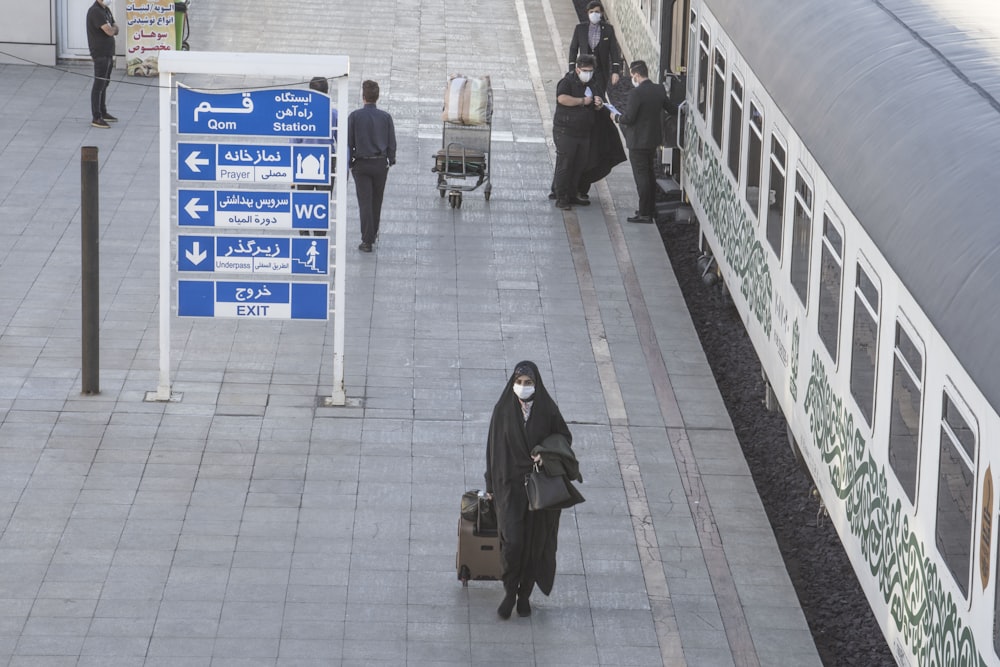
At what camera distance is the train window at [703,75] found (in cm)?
1636

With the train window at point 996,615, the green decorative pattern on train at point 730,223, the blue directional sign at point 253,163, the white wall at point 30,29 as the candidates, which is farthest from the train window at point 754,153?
the white wall at point 30,29

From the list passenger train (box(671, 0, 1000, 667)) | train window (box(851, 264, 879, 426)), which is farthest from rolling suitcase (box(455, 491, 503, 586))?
train window (box(851, 264, 879, 426))

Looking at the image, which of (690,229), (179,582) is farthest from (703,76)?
(179,582)

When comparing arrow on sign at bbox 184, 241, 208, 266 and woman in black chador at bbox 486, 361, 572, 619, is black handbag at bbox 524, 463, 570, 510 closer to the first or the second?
woman in black chador at bbox 486, 361, 572, 619

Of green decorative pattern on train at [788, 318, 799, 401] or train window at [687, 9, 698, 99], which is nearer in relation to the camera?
green decorative pattern on train at [788, 318, 799, 401]

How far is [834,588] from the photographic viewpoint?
10.8 metres

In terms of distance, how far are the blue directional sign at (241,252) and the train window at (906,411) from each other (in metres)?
5.21

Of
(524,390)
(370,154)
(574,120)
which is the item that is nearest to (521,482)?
(524,390)

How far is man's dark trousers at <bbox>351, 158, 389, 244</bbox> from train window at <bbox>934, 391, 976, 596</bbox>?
9044 mm

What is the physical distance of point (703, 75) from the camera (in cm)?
1658

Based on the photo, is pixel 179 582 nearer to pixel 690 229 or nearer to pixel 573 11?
pixel 690 229

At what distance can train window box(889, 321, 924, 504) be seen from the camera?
8016mm

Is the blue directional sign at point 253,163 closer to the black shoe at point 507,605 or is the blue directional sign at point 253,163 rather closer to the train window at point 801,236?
the train window at point 801,236

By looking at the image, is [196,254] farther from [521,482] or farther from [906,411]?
[906,411]
